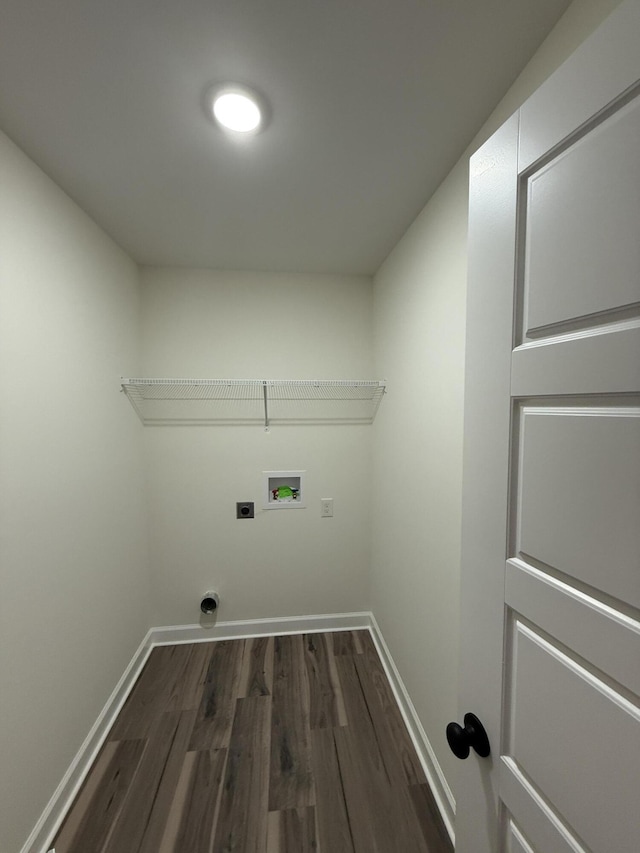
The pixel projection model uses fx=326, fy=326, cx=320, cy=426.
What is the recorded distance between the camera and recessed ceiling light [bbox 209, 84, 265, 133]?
91 cm

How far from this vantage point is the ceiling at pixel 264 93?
74 centimetres

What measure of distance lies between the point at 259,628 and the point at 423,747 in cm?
117

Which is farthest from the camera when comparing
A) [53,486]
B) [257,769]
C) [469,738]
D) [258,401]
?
[258,401]

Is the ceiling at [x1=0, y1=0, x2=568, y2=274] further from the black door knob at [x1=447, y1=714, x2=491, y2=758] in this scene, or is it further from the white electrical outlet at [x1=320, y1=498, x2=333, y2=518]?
the white electrical outlet at [x1=320, y1=498, x2=333, y2=518]

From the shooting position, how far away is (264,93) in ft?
3.01

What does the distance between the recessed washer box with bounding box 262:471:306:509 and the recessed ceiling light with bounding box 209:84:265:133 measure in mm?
1703

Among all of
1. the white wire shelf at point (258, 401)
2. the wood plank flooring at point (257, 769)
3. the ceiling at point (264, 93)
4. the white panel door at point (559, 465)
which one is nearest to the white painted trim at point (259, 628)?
the wood plank flooring at point (257, 769)

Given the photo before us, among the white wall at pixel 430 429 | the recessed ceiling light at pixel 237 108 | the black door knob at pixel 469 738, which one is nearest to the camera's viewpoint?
the black door knob at pixel 469 738

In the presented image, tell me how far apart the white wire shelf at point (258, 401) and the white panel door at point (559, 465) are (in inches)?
55.7

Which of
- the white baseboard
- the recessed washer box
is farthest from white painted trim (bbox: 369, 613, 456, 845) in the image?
the recessed washer box

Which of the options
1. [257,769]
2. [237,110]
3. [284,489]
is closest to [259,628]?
[257,769]

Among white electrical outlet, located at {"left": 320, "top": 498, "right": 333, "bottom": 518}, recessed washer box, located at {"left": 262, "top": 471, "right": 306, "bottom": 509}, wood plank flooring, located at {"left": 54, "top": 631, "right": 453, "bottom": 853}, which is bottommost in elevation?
wood plank flooring, located at {"left": 54, "top": 631, "right": 453, "bottom": 853}

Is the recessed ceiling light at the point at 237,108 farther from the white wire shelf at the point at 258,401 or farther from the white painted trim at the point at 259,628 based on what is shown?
the white painted trim at the point at 259,628

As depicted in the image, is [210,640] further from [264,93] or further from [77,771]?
[264,93]
